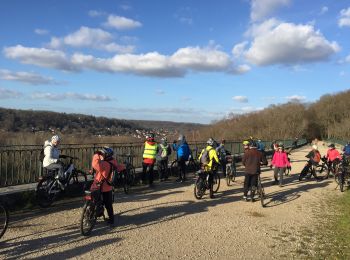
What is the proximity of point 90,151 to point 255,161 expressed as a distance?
5.52 m

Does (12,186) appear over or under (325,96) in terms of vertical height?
under

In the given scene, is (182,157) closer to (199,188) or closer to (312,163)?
(199,188)

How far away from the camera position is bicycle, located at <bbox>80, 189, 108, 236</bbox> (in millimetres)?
7676

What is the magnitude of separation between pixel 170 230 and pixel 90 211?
160cm

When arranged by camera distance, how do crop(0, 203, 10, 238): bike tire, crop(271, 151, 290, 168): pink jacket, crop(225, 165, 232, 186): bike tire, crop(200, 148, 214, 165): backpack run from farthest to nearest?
crop(271, 151, 290, 168): pink jacket, crop(225, 165, 232, 186): bike tire, crop(200, 148, 214, 165): backpack, crop(0, 203, 10, 238): bike tire

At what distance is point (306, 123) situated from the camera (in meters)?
78.8

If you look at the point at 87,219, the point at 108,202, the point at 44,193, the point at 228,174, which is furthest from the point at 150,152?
the point at 87,219

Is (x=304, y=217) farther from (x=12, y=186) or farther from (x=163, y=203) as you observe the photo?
(x=12, y=186)

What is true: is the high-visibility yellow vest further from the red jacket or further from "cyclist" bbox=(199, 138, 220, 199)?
the red jacket

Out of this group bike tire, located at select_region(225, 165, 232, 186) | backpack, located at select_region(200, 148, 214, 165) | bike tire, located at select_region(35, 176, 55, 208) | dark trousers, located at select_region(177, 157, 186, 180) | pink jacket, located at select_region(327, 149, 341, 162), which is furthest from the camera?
pink jacket, located at select_region(327, 149, 341, 162)

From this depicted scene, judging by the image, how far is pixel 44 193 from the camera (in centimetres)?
1006

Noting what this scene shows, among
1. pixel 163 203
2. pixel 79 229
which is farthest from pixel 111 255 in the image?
pixel 163 203

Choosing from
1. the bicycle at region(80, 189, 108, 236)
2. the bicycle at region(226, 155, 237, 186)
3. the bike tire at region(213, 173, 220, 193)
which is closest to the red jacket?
the bicycle at region(80, 189, 108, 236)

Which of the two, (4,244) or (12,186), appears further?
(12,186)
